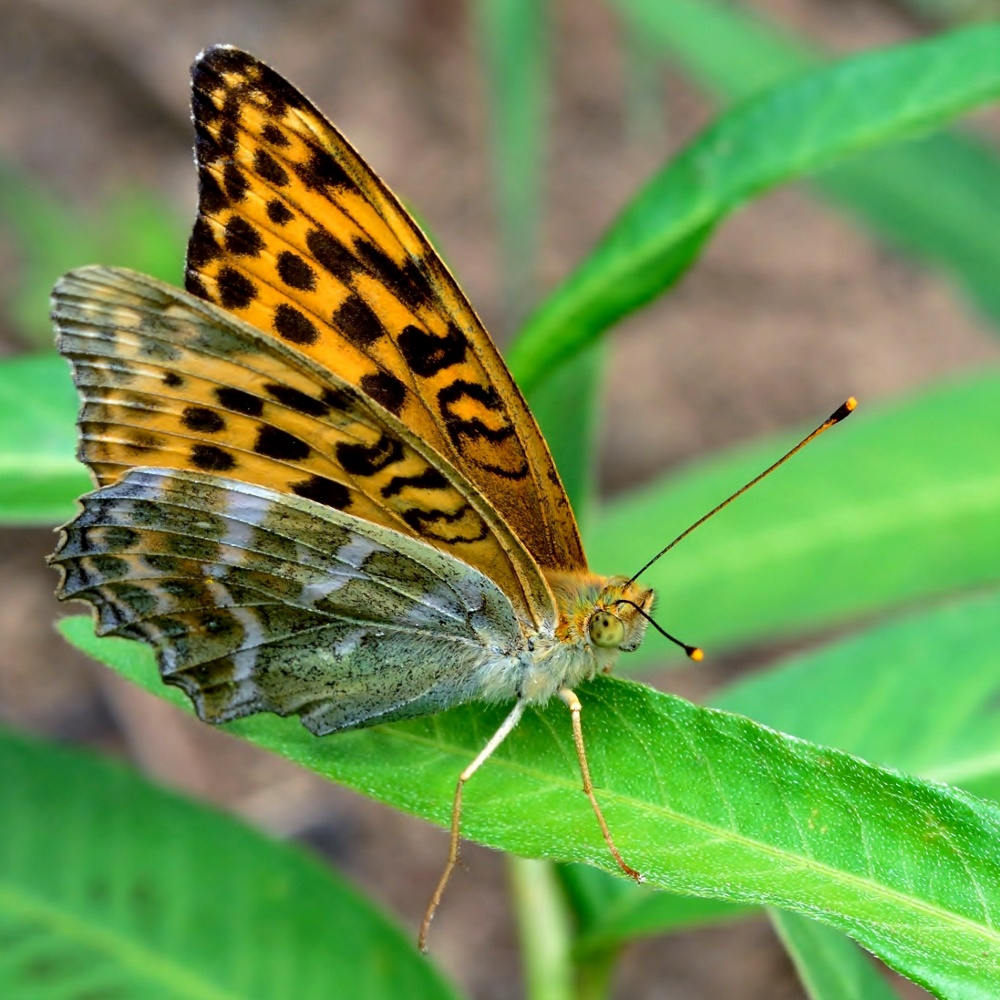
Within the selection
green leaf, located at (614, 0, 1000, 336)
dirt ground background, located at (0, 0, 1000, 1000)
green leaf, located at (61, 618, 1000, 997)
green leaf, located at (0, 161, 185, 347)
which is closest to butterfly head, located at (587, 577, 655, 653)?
green leaf, located at (61, 618, 1000, 997)

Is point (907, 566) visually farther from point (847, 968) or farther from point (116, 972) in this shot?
point (116, 972)

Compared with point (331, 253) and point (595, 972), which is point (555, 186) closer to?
point (331, 253)

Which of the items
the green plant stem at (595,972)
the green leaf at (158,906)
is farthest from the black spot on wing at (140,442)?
the green plant stem at (595,972)

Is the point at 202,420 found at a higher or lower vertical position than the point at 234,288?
lower

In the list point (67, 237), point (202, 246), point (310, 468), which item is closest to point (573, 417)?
point (310, 468)

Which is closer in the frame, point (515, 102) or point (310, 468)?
point (310, 468)

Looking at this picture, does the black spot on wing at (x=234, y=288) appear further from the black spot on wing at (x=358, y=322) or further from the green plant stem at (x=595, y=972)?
the green plant stem at (x=595, y=972)

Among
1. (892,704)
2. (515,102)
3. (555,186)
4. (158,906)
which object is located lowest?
(158,906)
